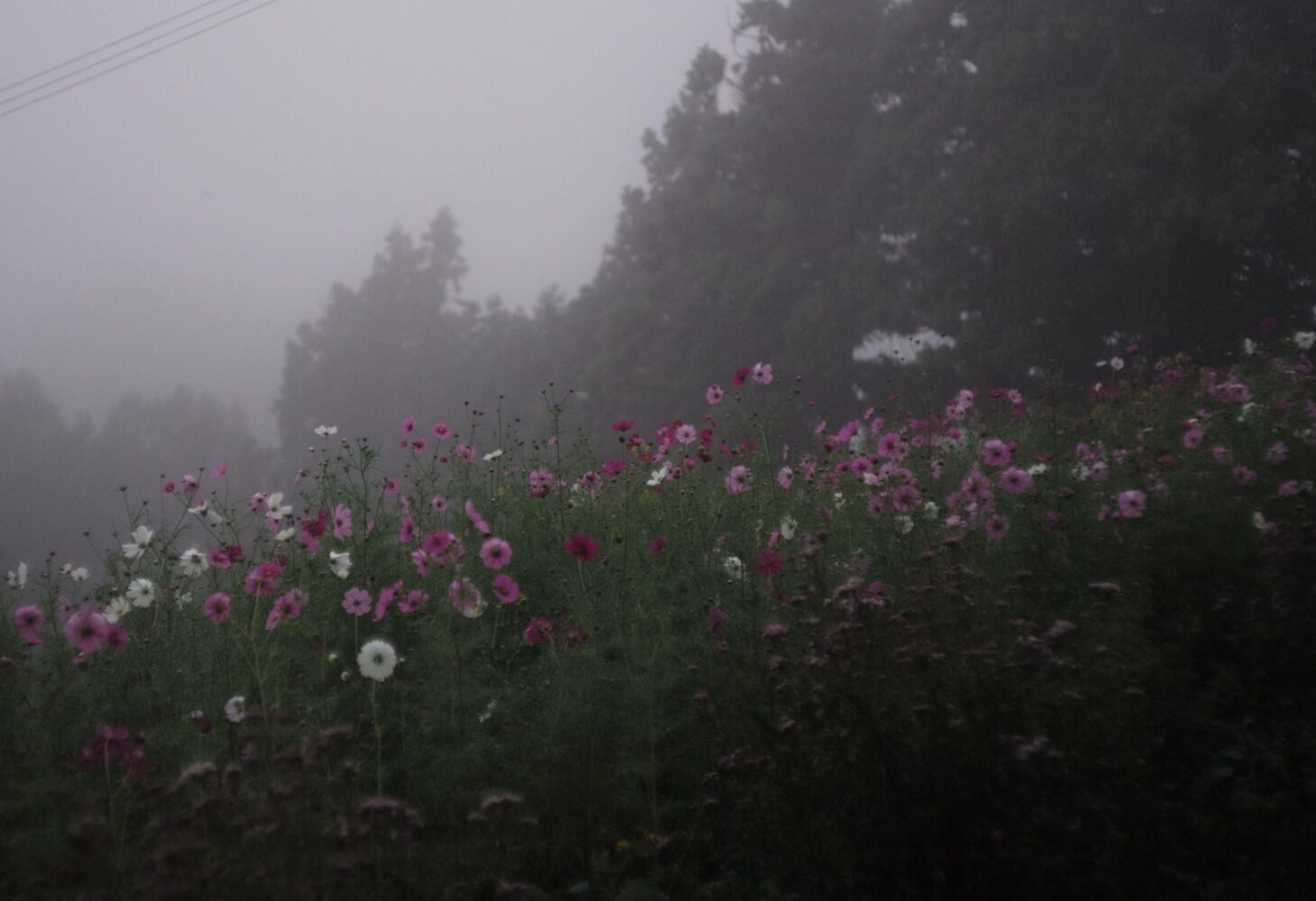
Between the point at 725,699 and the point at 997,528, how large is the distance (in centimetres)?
112

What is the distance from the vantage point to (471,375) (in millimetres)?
28594

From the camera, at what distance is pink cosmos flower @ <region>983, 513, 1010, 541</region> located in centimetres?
306

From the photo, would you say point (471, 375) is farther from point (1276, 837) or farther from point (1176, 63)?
point (1276, 837)

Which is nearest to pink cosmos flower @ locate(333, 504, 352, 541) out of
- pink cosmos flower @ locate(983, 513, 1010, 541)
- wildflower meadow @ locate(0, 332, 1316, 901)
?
wildflower meadow @ locate(0, 332, 1316, 901)

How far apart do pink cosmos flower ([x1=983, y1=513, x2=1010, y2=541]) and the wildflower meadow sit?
0.6 inches

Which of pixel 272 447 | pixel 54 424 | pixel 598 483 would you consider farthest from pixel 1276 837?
pixel 54 424

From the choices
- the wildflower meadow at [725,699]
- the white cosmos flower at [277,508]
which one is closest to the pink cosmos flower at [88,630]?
the wildflower meadow at [725,699]

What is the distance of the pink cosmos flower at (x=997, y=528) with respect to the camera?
120 inches

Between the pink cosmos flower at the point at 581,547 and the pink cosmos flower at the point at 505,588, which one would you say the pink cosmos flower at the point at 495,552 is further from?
the pink cosmos flower at the point at 581,547

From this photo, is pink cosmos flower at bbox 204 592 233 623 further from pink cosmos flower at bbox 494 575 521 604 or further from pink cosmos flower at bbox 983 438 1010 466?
pink cosmos flower at bbox 983 438 1010 466

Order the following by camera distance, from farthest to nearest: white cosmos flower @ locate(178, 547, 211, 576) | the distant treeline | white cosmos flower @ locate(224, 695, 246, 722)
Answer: the distant treeline, white cosmos flower @ locate(178, 547, 211, 576), white cosmos flower @ locate(224, 695, 246, 722)

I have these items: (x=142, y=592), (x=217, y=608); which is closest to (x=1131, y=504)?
(x=217, y=608)

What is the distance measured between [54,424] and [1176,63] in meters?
46.9

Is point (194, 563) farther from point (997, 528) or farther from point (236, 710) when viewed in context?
point (997, 528)
